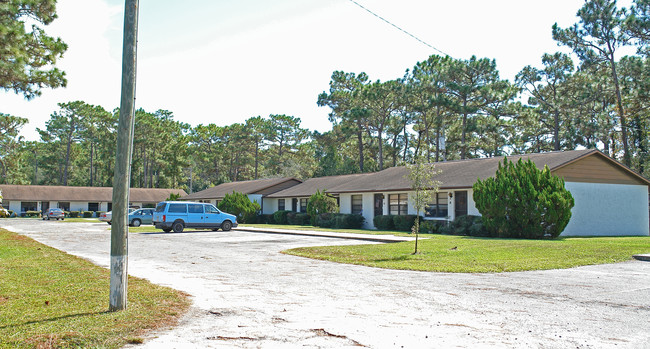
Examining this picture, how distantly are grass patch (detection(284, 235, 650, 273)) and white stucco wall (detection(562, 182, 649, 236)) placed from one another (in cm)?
907

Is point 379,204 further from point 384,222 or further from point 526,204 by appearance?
point 526,204

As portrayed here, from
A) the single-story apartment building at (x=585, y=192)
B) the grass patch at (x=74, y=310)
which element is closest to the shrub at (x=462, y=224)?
the single-story apartment building at (x=585, y=192)

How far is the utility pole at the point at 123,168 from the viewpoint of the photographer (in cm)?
731

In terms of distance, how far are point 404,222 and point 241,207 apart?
65.2ft

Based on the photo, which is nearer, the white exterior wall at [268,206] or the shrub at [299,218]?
the shrub at [299,218]

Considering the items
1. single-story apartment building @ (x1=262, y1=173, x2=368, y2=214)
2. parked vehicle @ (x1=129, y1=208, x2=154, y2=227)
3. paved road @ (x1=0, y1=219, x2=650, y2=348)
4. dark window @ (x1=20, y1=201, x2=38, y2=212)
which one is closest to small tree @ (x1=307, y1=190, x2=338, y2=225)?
single-story apartment building @ (x1=262, y1=173, x2=368, y2=214)

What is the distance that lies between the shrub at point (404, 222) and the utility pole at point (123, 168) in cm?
2442

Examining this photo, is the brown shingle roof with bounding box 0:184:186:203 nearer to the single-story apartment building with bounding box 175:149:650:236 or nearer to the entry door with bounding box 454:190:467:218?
the single-story apartment building with bounding box 175:149:650:236

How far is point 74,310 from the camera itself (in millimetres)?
7207

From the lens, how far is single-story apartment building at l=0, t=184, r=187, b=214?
229ft

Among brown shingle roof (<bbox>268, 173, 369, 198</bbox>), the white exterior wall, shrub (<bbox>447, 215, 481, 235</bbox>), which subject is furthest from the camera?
the white exterior wall

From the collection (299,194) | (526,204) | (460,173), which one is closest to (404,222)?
(460,173)

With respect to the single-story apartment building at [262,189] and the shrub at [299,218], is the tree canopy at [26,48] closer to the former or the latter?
the shrub at [299,218]

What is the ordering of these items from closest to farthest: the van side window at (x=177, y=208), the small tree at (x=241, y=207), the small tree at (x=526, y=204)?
the small tree at (x=526, y=204) < the van side window at (x=177, y=208) < the small tree at (x=241, y=207)
